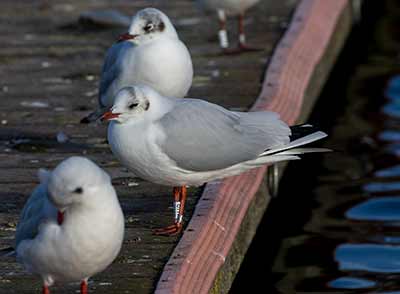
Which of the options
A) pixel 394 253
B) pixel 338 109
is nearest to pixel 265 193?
pixel 394 253

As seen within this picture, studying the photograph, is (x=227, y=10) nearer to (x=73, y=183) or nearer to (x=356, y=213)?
(x=356, y=213)

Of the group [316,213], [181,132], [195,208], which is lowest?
[316,213]

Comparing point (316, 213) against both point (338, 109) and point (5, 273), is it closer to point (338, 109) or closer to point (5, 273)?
point (338, 109)

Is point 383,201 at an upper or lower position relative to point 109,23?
lower

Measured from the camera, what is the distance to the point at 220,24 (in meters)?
9.25

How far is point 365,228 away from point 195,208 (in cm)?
208

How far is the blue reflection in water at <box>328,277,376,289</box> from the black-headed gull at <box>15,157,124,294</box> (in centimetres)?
264

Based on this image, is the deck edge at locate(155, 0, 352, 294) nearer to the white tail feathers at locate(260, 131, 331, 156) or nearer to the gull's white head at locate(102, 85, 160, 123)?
the white tail feathers at locate(260, 131, 331, 156)

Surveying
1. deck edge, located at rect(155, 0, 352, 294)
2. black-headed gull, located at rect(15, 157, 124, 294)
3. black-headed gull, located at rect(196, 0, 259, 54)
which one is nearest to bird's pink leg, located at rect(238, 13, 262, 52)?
black-headed gull, located at rect(196, 0, 259, 54)

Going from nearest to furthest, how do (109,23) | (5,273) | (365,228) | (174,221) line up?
(5,273), (174,221), (365,228), (109,23)

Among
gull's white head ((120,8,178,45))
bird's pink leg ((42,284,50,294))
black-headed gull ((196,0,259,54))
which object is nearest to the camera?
bird's pink leg ((42,284,50,294))

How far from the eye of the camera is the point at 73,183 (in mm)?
4434

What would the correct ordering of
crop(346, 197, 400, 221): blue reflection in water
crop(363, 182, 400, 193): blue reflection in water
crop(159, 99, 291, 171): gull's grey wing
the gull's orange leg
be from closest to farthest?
1. crop(159, 99, 291, 171): gull's grey wing
2. the gull's orange leg
3. crop(346, 197, 400, 221): blue reflection in water
4. crop(363, 182, 400, 193): blue reflection in water

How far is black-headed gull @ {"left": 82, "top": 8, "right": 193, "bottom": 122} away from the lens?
21.8 ft
